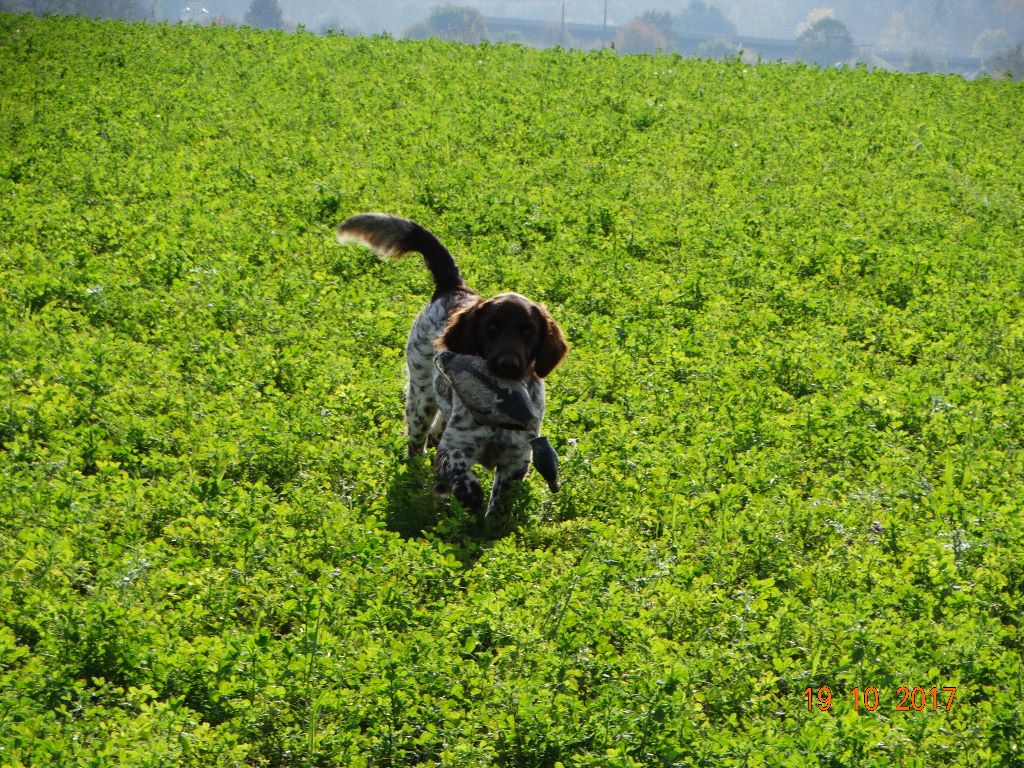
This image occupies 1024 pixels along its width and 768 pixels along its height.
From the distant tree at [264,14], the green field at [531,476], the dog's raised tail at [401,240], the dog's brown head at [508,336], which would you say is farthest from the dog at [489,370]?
the distant tree at [264,14]

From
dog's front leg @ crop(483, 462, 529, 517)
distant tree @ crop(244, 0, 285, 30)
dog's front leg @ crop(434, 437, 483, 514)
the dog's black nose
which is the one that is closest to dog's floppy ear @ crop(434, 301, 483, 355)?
the dog's black nose

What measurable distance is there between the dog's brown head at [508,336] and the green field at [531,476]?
0.87m

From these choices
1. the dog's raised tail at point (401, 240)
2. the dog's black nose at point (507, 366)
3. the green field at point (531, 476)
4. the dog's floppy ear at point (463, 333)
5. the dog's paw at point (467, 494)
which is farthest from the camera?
the dog's raised tail at point (401, 240)

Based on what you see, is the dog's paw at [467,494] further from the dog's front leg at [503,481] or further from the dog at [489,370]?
the dog's front leg at [503,481]

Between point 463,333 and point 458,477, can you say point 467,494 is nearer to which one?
point 458,477

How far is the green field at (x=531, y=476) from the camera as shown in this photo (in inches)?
218

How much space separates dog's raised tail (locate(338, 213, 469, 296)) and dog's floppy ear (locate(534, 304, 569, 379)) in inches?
46.5

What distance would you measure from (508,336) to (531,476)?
1.18 m

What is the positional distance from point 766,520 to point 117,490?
394 centimetres

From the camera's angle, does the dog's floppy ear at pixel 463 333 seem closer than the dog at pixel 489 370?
No

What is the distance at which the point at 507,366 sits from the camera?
7445mm

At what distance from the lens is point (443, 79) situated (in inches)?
873

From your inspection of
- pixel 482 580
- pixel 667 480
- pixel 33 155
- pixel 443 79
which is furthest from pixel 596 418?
pixel 443 79

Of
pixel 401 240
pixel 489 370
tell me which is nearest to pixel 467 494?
pixel 489 370
